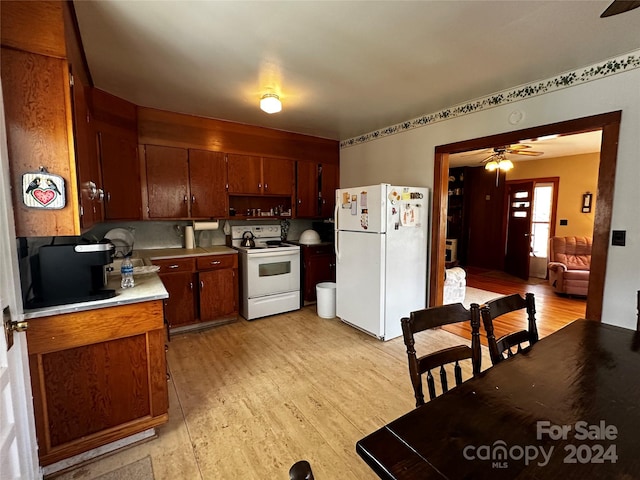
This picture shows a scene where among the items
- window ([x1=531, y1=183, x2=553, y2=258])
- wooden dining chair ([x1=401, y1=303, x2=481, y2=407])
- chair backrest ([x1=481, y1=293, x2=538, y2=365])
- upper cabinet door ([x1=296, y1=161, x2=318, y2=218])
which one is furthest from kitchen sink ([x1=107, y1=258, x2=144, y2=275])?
window ([x1=531, y1=183, x2=553, y2=258])

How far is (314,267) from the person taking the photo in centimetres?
417

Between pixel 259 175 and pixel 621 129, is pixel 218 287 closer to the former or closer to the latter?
pixel 259 175

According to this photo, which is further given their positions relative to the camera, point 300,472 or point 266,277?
point 266,277

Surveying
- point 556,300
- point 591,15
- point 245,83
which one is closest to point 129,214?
point 245,83

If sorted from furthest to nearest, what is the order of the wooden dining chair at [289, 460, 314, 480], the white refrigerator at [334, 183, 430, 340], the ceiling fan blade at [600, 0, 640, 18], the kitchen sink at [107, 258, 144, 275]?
the white refrigerator at [334, 183, 430, 340], the kitchen sink at [107, 258, 144, 275], the ceiling fan blade at [600, 0, 640, 18], the wooden dining chair at [289, 460, 314, 480]

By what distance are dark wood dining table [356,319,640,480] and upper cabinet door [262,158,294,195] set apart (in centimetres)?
338

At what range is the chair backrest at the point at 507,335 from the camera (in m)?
1.35

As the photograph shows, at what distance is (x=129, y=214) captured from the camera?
3100 millimetres

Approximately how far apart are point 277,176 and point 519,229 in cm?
529

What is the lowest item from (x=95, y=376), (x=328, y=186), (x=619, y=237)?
(x=95, y=376)

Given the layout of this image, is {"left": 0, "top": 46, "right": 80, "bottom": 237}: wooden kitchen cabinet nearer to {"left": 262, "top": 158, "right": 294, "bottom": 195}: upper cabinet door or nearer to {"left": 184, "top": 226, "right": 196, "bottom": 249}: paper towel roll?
{"left": 184, "top": 226, "right": 196, "bottom": 249}: paper towel roll

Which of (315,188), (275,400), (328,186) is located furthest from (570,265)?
(275,400)

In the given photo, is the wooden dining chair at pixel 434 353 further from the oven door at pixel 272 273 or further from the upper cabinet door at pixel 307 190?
the upper cabinet door at pixel 307 190

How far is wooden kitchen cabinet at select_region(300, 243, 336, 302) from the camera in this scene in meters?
4.11
